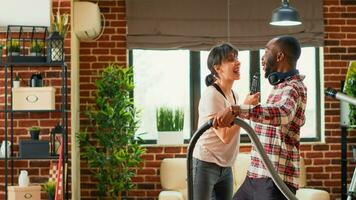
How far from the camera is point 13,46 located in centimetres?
557

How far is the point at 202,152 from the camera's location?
3.60 m

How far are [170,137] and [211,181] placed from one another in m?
3.02

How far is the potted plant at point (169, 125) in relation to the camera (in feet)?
21.5

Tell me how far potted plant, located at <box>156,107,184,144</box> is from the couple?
110 inches

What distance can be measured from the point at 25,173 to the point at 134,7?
79.5 inches

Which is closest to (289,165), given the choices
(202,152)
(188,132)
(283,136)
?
(283,136)

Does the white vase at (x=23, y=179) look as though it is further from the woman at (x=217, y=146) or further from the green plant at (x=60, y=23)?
the woman at (x=217, y=146)

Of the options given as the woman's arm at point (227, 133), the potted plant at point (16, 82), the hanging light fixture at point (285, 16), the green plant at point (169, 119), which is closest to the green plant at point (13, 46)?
the potted plant at point (16, 82)

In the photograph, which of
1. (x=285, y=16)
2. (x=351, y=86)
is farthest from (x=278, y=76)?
(x=351, y=86)

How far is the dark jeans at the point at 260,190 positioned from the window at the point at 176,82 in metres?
3.75

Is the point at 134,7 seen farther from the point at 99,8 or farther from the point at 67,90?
the point at 67,90

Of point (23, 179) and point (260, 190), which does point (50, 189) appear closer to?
point (23, 179)

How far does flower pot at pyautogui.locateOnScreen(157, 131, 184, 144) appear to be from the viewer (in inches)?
258

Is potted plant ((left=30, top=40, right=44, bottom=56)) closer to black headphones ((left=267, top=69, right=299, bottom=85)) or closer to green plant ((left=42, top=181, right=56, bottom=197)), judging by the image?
green plant ((left=42, top=181, right=56, bottom=197))
